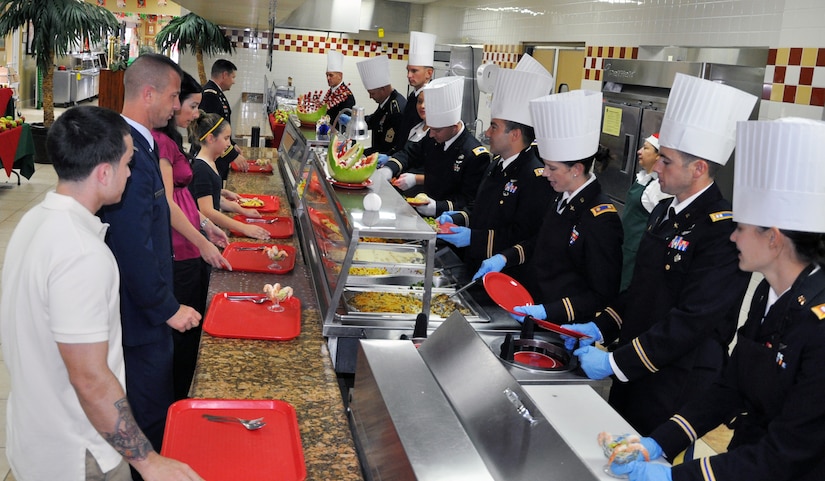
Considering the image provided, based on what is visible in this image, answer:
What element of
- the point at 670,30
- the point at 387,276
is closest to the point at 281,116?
the point at 670,30

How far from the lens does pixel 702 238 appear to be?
2.21 metres

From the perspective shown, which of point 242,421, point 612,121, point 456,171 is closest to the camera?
point 242,421

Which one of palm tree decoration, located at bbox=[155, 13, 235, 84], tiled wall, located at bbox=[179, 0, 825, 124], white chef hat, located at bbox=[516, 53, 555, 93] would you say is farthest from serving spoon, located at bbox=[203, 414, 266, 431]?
palm tree decoration, located at bbox=[155, 13, 235, 84]

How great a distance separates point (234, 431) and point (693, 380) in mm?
1383

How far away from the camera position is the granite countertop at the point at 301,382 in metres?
1.86

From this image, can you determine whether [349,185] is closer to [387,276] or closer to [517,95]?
[387,276]

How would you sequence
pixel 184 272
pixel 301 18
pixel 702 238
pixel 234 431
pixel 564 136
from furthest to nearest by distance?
pixel 301 18 < pixel 184 272 < pixel 564 136 < pixel 702 238 < pixel 234 431

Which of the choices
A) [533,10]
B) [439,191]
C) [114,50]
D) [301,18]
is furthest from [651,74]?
[114,50]

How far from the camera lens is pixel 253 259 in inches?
136

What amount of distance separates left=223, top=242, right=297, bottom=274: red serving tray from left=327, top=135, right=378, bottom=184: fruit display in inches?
18.3

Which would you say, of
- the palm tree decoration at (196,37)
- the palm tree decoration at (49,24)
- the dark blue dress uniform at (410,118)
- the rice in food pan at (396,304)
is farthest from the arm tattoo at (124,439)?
the palm tree decoration at (196,37)

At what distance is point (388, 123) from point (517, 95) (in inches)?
114

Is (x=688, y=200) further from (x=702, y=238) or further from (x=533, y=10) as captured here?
(x=533, y=10)

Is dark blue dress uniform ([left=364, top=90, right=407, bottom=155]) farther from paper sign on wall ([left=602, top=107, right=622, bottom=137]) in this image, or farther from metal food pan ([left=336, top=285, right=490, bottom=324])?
metal food pan ([left=336, top=285, right=490, bottom=324])
